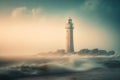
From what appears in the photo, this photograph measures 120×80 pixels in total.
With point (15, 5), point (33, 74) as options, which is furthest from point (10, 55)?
point (15, 5)

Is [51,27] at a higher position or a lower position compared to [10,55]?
higher

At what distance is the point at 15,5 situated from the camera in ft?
18.3

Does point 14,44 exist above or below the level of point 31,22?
below

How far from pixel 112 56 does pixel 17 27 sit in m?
2.07

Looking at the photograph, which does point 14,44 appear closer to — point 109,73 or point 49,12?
point 49,12

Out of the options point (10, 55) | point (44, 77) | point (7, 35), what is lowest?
point (44, 77)

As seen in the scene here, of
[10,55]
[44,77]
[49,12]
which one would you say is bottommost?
[44,77]

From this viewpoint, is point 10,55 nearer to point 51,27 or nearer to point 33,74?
point 33,74

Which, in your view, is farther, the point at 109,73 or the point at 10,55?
the point at 109,73

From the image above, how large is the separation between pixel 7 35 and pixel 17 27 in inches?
9.9

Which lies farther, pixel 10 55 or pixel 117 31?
pixel 117 31

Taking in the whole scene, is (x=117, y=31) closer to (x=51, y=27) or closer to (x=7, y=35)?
(x=51, y=27)

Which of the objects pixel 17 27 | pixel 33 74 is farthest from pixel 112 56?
pixel 17 27

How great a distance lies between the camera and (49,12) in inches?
226
